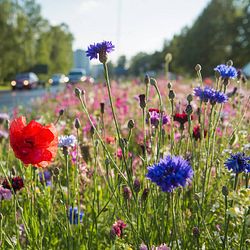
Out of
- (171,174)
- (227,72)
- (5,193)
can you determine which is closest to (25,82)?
(5,193)

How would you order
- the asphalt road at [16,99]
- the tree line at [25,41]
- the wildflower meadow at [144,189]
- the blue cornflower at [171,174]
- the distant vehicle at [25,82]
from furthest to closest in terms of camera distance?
the tree line at [25,41]
the distant vehicle at [25,82]
the asphalt road at [16,99]
the wildflower meadow at [144,189]
the blue cornflower at [171,174]

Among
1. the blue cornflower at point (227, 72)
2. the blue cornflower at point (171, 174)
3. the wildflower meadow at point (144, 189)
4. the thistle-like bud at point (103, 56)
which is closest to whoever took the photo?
the blue cornflower at point (171, 174)

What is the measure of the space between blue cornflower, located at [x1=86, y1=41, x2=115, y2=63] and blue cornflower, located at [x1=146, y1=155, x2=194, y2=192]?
21.0 inches

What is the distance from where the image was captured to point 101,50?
1576 millimetres

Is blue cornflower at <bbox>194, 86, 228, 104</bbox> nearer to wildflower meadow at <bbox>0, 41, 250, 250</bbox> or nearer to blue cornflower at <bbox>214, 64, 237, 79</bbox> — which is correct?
wildflower meadow at <bbox>0, 41, 250, 250</bbox>

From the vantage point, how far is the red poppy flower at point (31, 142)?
1.48 metres

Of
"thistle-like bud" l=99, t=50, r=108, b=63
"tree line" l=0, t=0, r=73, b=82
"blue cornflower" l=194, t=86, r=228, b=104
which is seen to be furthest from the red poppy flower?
"tree line" l=0, t=0, r=73, b=82

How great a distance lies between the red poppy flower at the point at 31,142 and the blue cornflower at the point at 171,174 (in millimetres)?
471

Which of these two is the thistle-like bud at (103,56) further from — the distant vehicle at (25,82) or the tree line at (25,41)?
the tree line at (25,41)

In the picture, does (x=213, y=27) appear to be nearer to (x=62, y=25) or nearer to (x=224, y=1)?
(x=224, y=1)

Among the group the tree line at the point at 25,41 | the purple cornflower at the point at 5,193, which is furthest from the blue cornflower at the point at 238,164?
the tree line at the point at 25,41

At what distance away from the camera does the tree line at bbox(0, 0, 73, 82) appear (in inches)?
1533

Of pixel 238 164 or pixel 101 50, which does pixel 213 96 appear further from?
pixel 101 50

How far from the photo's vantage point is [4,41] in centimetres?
3862
